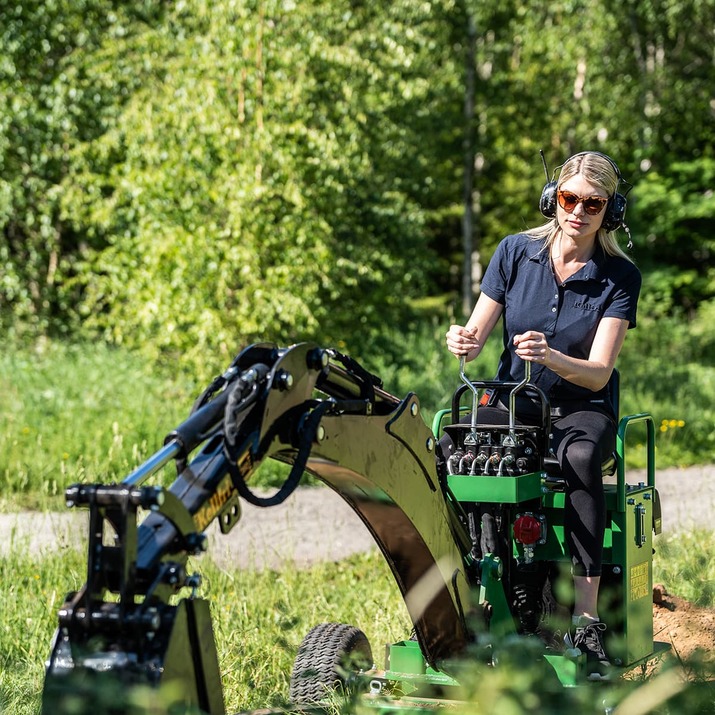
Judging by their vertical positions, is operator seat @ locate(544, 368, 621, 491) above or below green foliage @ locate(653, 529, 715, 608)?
above

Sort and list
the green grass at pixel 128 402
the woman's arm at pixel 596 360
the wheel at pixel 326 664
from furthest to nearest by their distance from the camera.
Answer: the green grass at pixel 128 402 < the wheel at pixel 326 664 < the woman's arm at pixel 596 360

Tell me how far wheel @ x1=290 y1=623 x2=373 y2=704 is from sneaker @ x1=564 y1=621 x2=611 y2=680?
2.34 feet

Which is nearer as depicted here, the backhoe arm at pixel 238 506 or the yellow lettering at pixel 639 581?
the backhoe arm at pixel 238 506

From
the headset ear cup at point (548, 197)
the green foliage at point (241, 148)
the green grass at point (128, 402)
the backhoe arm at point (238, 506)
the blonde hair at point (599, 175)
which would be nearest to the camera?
the backhoe arm at point (238, 506)

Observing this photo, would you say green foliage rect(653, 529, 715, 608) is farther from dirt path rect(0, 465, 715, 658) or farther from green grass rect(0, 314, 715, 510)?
green grass rect(0, 314, 715, 510)

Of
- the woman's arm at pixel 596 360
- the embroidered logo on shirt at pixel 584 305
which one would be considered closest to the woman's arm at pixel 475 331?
the woman's arm at pixel 596 360

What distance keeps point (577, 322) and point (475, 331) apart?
0.36 m

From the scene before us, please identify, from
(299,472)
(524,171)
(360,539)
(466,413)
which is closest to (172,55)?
(360,539)

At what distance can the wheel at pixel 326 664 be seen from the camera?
4012 millimetres

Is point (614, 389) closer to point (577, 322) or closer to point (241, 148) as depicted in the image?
point (577, 322)

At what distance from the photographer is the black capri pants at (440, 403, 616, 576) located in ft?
13.3

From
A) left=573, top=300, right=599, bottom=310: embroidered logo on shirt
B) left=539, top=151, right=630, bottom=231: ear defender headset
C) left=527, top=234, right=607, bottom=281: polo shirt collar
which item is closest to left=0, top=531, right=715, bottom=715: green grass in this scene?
left=573, top=300, right=599, bottom=310: embroidered logo on shirt

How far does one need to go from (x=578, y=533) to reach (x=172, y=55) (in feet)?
32.9

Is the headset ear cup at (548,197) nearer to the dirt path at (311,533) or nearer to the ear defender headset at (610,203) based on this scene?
the ear defender headset at (610,203)
